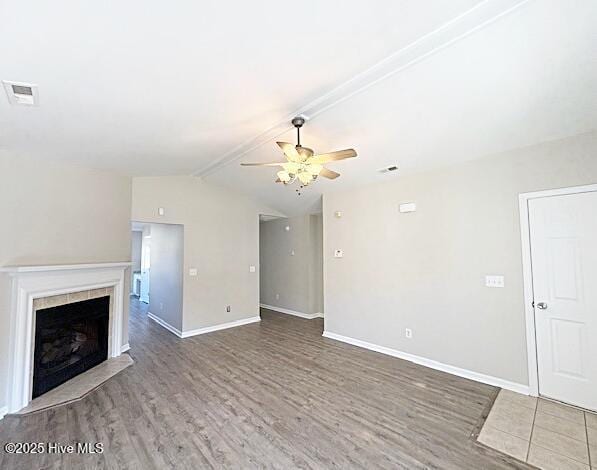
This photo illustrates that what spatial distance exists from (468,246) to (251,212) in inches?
170

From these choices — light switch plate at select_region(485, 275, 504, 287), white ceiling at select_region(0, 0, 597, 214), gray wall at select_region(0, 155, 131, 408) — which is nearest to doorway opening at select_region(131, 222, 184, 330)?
gray wall at select_region(0, 155, 131, 408)

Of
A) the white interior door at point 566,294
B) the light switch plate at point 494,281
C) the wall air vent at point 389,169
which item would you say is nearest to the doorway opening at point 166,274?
the wall air vent at point 389,169

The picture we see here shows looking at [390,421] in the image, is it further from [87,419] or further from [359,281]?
[87,419]

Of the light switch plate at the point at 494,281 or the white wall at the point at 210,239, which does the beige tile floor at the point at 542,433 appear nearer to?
the light switch plate at the point at 494,281

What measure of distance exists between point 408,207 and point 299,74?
263 cm

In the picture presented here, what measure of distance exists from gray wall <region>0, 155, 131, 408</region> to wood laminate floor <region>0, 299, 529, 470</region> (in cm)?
99

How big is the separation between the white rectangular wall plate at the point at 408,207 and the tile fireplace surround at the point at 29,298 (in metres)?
4.30

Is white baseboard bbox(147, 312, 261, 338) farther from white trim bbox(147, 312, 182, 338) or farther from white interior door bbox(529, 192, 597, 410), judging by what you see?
white interior door bbox(529, 192, 597, 410)

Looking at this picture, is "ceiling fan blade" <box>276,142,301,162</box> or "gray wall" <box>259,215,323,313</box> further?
"gray wall" <box>259,215,323,313</box>

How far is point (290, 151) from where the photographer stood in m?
2.56

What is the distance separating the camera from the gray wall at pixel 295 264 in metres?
6.67

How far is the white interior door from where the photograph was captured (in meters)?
2.76

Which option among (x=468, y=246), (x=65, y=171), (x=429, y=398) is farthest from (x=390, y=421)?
(x=65, y=171)

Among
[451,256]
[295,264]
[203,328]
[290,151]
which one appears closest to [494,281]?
[451,256]
